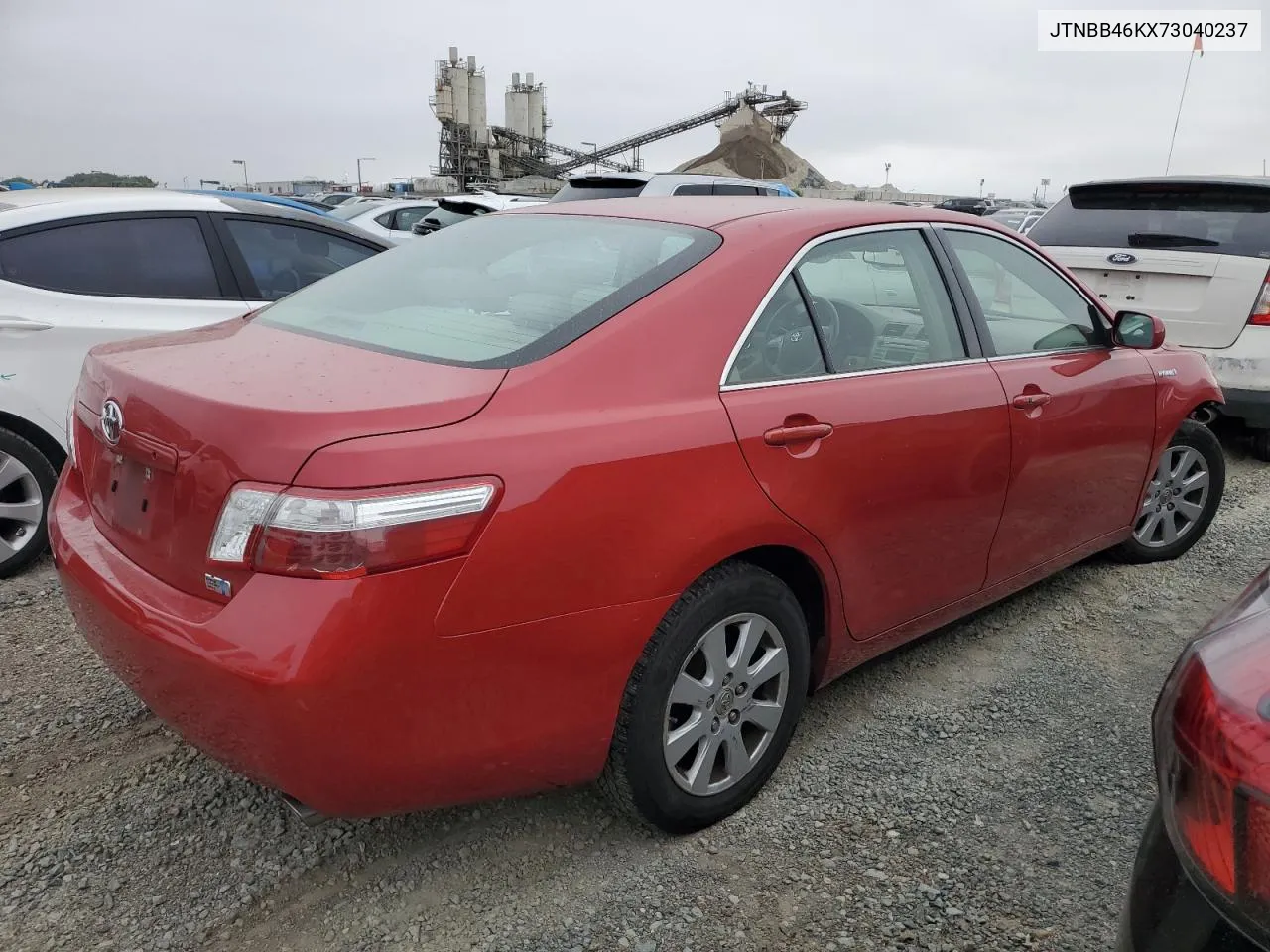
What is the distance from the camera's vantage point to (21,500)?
3914mm

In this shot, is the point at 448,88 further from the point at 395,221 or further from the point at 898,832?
the point at 898,832

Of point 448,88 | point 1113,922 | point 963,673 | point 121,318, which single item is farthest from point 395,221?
point 448,88

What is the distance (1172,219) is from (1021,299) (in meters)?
3.12

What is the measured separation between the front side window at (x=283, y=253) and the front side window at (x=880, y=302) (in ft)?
8.53

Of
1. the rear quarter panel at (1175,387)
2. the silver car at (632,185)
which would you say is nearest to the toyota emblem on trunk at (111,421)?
the rear quarter panel at (1175,387)

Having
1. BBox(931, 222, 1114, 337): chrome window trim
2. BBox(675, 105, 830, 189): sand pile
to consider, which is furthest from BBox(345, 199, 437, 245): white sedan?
BBox(675, 105, 830, 189): sand pile

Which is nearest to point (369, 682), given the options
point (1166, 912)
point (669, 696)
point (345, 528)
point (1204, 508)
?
point (345, 528)

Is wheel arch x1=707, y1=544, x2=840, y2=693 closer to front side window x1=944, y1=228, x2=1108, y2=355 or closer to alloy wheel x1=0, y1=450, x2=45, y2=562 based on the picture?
front side window x1=944, y1=228, x2=1108, y2=355

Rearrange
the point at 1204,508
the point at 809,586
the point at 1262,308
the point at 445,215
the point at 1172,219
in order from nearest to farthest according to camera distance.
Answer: the point at 809,586
the point at 1204,508
the point at 1262,308
the point at 1172,219
the point at 445,215

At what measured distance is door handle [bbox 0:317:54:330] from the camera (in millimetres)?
3828

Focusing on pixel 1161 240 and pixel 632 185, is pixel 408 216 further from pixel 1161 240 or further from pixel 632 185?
pixel 1161 240

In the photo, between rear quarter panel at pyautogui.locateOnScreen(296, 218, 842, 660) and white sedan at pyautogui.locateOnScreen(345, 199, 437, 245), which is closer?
rear quarter panel at pyautogui.locateOnScreen(296, 218, 842, 660)

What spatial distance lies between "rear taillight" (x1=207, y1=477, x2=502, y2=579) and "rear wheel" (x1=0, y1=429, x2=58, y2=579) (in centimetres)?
260

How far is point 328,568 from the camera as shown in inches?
69.0
